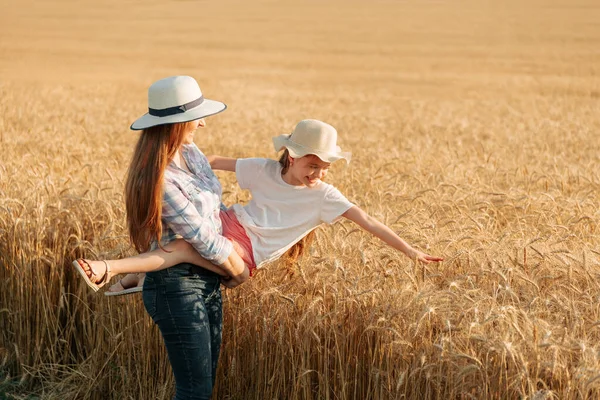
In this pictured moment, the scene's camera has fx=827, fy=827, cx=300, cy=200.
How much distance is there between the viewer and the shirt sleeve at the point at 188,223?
310 cm

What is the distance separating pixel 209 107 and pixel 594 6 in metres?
36.0

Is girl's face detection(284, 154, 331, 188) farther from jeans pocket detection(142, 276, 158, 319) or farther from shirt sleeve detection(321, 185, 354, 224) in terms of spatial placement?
jeans pocket detection(142, 276, 158, 319)

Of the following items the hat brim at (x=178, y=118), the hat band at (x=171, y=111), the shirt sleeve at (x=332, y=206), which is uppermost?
the hat band at (x=171, y=111)

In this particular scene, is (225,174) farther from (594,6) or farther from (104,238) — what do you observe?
(594,6)

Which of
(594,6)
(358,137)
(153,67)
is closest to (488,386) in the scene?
(358,137)

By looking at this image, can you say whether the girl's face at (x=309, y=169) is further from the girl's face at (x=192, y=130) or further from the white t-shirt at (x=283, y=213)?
the girl's face at (x=192, y=130)

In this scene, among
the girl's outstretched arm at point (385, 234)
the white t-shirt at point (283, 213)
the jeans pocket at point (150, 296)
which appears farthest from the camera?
the white t-shirt at point (283, 213)

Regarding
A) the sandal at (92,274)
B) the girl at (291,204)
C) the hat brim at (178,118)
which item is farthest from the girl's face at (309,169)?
the sandal at (92,274)

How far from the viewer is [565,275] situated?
3557 mm

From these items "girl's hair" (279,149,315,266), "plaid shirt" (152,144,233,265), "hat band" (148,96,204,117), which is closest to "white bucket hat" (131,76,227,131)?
"hat band" (148,96,204,117)

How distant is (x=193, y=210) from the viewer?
10.3 feet

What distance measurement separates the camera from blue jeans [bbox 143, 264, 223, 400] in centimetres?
314

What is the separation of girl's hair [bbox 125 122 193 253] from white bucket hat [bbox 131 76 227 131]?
0.04 metres

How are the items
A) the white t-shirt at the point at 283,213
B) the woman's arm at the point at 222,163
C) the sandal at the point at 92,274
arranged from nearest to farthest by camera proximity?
the sandal at the point at 92,274
the white t-shirt at the point at 283,213
the woman's arm at the point at 222,163
